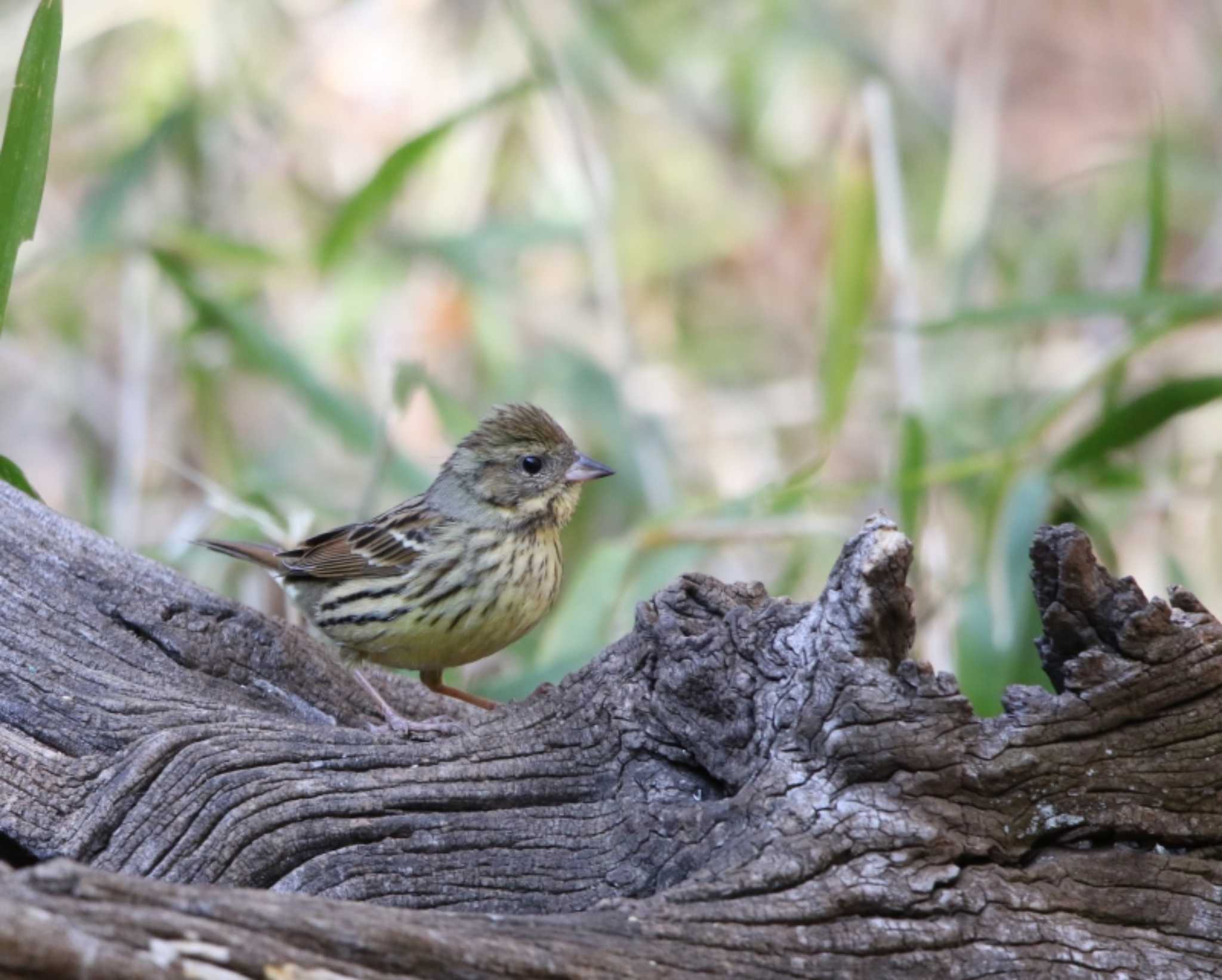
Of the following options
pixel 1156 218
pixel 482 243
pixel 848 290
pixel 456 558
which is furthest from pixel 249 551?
pixel 1156 218

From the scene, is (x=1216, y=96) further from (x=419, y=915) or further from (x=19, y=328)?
(x=419, y=915)

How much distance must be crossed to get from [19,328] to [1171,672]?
508cm

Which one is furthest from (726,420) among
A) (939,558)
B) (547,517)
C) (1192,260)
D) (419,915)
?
(419,915)

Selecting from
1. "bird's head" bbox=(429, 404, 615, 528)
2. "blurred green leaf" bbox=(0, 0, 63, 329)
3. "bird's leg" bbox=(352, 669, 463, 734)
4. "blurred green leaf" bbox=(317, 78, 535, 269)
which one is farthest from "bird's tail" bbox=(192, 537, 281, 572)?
"blurred green leaf" bbox=(0, 0, 63, 329)

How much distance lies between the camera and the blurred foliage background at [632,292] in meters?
4.62

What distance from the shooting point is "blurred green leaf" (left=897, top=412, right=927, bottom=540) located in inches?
171

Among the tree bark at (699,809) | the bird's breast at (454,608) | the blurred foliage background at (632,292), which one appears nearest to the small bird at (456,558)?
the bird's breast at (454,608)

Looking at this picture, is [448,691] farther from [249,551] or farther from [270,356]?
[270,356]

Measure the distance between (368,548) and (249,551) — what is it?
12.1 inches

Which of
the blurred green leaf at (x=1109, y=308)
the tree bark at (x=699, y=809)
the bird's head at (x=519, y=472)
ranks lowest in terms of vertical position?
the tree bark at (x=699, y=809)

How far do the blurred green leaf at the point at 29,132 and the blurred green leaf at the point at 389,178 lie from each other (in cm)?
168

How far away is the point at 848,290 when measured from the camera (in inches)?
186

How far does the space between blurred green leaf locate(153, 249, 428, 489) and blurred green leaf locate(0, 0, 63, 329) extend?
1.85 metres

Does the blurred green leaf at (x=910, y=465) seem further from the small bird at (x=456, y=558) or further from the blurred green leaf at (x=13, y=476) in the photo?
the blurred green leaf at (x=13, y=476)
